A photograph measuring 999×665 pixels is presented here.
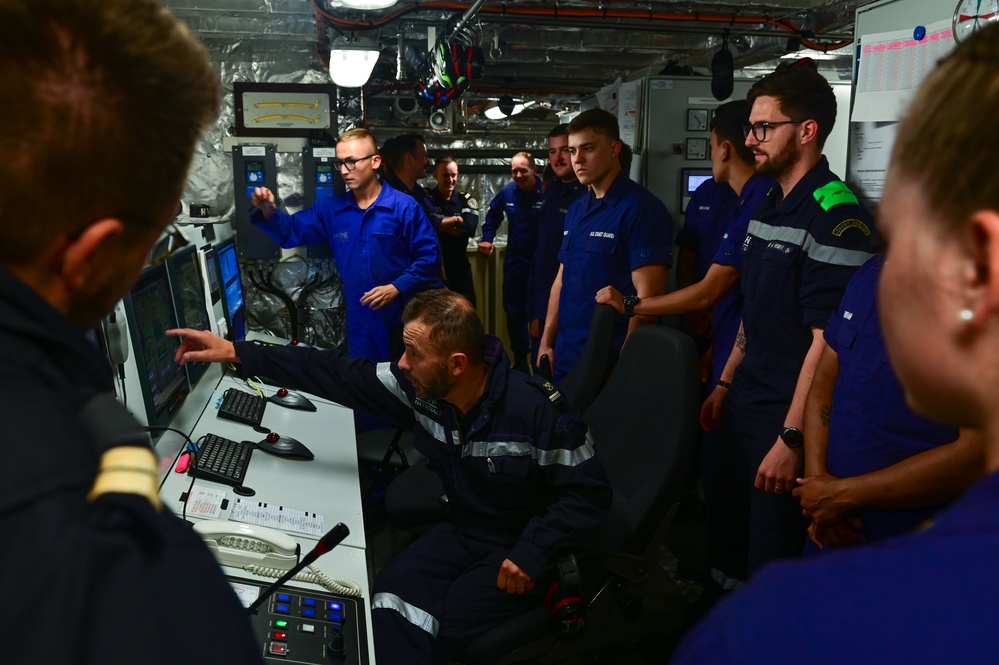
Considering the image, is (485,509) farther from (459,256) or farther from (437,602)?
(459,256)

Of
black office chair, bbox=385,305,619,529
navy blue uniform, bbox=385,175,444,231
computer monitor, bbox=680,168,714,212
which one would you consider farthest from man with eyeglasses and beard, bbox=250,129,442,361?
computer monitor, bbox=680,168,714,212

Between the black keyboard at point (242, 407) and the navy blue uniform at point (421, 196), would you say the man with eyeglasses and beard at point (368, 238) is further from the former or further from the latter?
the black keyboard at point (242, 407)

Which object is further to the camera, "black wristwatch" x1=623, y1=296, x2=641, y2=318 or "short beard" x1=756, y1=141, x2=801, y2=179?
"black wristwatch" x1=623, y1=296, x2=641, y2=318

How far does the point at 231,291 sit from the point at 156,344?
3.79 feet

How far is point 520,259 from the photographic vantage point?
504cm

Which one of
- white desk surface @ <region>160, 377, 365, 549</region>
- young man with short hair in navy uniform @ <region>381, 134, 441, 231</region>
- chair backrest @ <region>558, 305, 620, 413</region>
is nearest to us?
white desk surface @ <region>160, 377, 365, 549</region>

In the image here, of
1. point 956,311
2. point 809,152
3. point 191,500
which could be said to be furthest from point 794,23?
point 956,311

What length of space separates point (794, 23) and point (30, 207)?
14.7 ft

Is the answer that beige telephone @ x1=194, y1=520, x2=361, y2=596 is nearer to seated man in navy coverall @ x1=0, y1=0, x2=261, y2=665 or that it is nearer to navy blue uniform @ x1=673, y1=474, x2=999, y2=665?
seated man in navy coverall @ x1=0, y1=0, x2=261, y2=665

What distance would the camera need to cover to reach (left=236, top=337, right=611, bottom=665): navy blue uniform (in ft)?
5.32

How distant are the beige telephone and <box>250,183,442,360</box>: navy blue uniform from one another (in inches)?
80.5

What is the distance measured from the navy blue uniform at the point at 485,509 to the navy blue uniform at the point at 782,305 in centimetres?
60

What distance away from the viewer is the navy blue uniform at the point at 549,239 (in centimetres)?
414

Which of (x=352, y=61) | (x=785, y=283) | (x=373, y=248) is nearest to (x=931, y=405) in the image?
(x=785, y=283)
